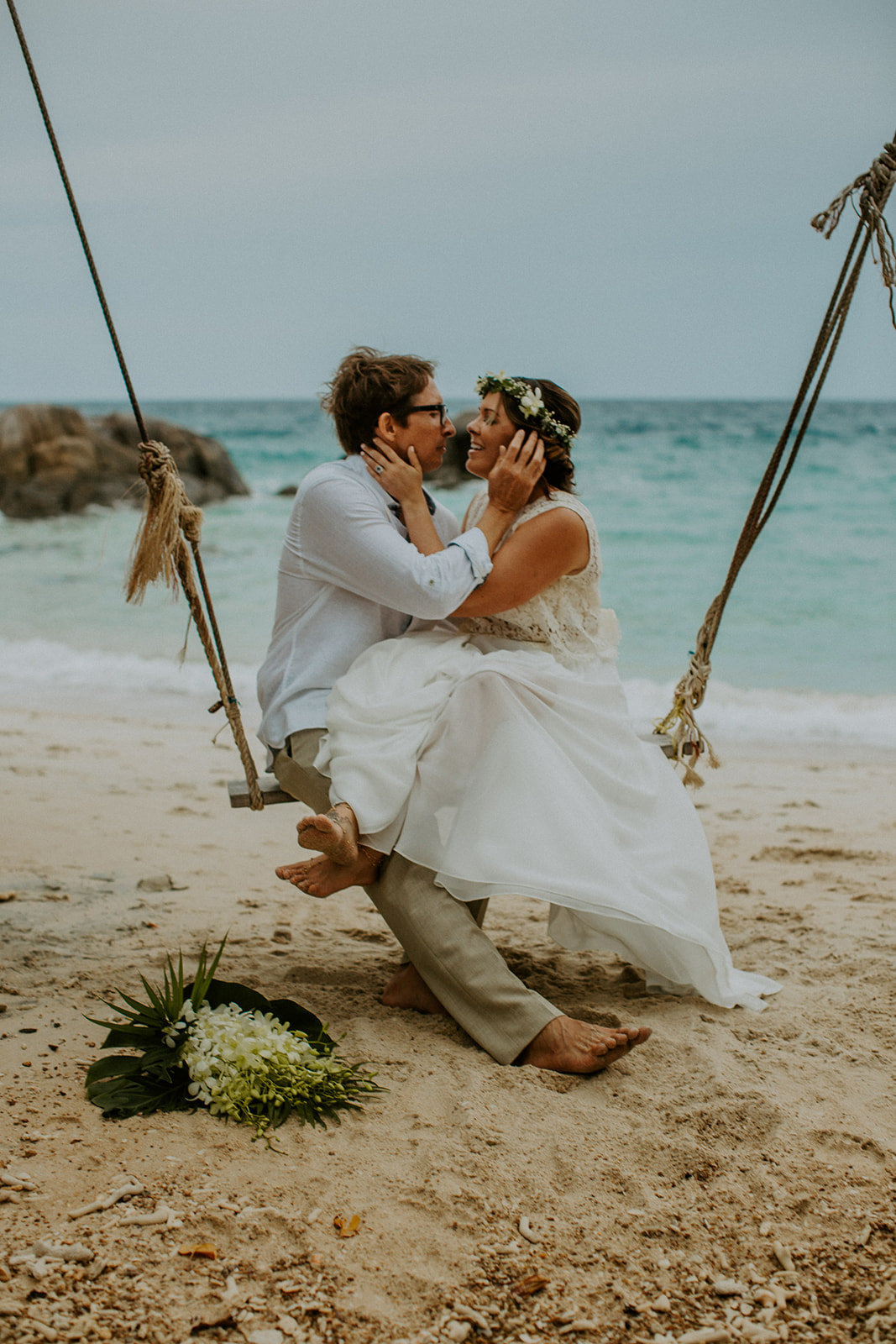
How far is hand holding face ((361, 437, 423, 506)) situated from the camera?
2844 millimetres

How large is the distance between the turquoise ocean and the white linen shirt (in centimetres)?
151

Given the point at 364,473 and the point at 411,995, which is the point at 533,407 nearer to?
the point at 364,473

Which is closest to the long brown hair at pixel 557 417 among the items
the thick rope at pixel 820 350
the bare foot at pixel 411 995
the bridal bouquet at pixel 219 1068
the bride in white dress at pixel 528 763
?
the bride in white dress at pixel 528 763

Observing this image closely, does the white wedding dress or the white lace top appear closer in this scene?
the white wedding dress

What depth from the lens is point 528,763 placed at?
2.54 m

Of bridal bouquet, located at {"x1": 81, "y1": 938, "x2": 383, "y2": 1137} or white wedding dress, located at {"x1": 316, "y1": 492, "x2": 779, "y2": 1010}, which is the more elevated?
white wedding dress, located at {"x1": 316, "y1": 492, "x2": 779, "y2": 1010}

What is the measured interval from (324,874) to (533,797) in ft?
1.66

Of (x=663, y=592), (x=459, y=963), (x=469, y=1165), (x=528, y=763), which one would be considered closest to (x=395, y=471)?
(x=528, y=763)

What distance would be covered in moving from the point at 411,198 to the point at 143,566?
25261 mm

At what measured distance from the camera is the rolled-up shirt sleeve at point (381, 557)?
2648mm

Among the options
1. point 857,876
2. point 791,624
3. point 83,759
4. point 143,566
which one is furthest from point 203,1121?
point 791,624

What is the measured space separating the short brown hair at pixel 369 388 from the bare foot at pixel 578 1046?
1584 mm

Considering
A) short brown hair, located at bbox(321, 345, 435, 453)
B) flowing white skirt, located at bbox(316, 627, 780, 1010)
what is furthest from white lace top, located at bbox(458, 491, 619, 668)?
short brown hair, located at bbox(321, 345, 435, 453)

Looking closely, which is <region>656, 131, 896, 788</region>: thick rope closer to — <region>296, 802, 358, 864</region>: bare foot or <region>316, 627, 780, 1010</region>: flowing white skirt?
<region>316, 627, 780, 1010</region>: flowing white skirt
